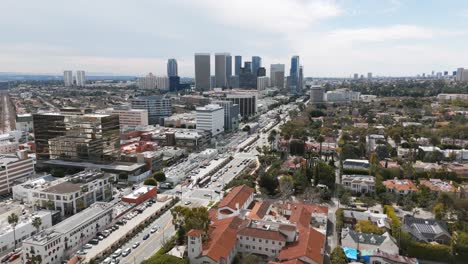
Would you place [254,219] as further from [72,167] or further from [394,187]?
[72,167]

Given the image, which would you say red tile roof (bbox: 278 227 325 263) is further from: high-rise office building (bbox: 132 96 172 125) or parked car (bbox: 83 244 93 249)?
high-rise office building (bbox: 132 96 172 125)

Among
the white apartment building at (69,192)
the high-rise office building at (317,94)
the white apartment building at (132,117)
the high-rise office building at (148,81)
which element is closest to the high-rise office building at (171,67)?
the high-rise office building at (148,81)

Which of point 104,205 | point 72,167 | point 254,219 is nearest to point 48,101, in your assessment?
point 72,167

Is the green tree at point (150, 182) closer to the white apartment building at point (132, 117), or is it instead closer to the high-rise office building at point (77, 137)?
the high-rise office building at point (77, 137)

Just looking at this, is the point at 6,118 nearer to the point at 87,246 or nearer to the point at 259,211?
the point at 87,246

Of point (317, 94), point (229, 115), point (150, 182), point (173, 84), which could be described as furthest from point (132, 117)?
point (173, 84)

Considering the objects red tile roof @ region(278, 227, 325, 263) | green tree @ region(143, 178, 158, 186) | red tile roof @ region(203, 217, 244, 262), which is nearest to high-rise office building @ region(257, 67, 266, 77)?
green tree @ region(143, 178, 158, 186)

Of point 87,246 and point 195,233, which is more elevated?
point 195,233
